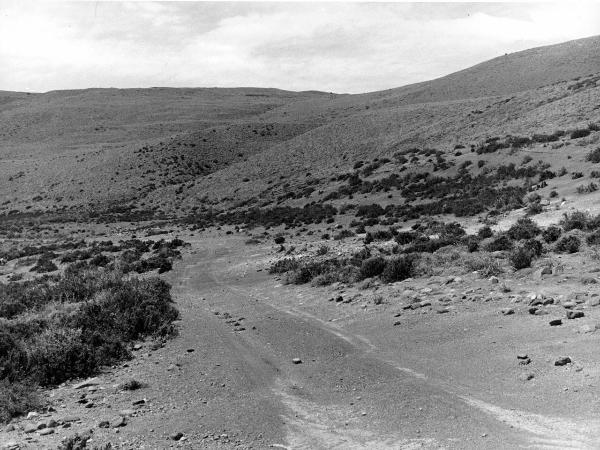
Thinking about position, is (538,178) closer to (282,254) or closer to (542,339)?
(282,254)

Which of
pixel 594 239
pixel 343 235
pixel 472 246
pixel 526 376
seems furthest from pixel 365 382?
pixel 343 235

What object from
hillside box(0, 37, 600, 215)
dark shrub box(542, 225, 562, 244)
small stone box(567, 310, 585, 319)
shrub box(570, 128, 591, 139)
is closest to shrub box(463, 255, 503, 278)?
dark shrub box(542, 225, 562, 244)

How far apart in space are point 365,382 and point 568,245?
8.34 metres

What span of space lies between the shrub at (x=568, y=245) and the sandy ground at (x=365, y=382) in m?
1.76

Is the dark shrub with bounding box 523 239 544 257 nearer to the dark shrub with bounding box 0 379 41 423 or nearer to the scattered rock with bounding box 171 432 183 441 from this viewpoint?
the scattered rock with bounding box 171 432 183 441

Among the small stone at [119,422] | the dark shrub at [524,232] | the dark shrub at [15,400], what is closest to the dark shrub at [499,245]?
the dark shrub at [524,232]

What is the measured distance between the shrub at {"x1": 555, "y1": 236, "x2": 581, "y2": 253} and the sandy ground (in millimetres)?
1757

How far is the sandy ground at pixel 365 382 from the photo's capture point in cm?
660

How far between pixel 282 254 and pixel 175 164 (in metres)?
63.0

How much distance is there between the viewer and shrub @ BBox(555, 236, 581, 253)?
45.9 feet

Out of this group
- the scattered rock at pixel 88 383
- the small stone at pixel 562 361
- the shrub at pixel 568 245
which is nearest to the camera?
the small stone at pixel 562 361

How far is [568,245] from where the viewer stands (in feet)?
46.5

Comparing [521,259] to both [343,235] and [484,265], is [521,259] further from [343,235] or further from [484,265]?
[343,235]

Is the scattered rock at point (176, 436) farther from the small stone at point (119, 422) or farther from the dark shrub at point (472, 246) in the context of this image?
the dark shrub at point (472, 246)
